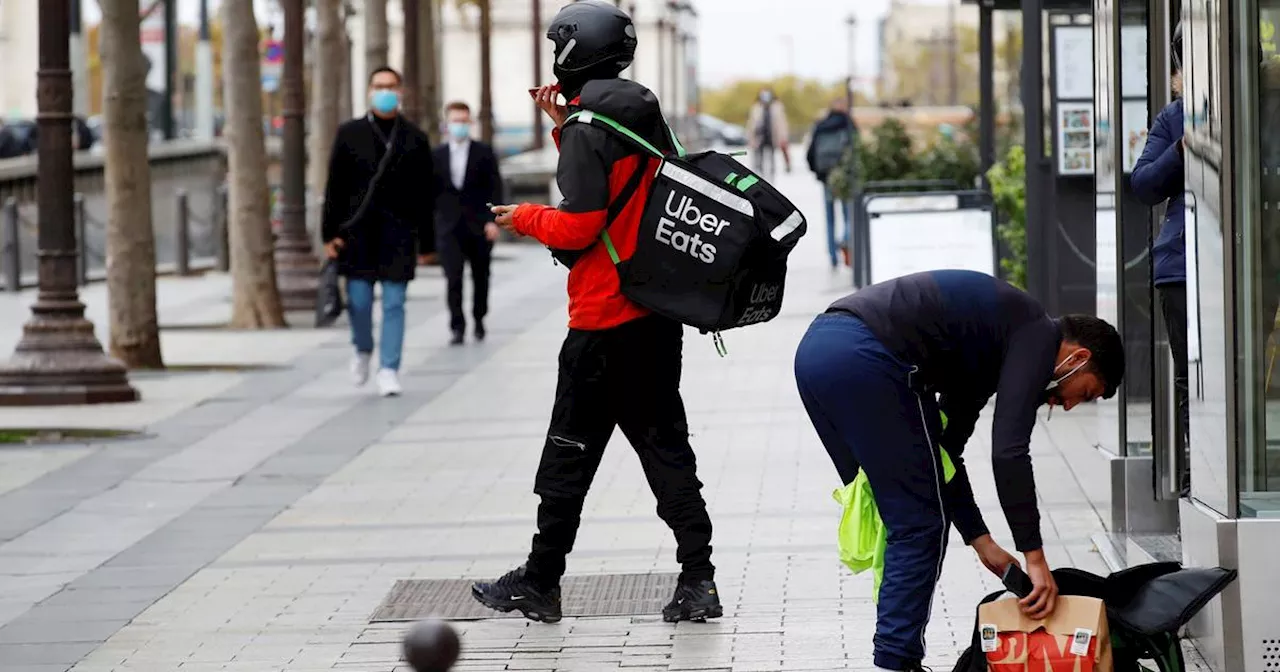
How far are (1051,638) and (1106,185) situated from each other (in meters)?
3.10

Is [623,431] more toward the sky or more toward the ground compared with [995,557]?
more toward the sky

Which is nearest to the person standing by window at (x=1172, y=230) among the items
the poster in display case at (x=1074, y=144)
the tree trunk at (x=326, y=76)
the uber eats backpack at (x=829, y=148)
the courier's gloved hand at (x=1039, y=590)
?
the courier's gloved hand at (x=1039, y=590)

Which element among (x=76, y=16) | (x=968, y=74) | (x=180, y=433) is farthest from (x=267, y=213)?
(x=968, y=74)

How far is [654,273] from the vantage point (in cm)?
637

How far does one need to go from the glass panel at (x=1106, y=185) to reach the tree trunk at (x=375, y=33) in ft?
49.3

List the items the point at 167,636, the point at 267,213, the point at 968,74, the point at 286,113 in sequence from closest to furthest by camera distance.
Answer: the point at 167,636
the point at 267,213
the point at 286,113
the point at 968,74

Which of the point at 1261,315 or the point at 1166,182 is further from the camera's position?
the point at 1166,182

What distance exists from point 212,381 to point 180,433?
8.14 ft

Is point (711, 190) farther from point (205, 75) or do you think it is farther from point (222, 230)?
point (205, 75)

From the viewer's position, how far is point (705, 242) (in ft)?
20.6

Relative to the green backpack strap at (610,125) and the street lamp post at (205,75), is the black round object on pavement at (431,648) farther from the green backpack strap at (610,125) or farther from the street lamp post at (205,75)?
the street lamp post at (205,75)

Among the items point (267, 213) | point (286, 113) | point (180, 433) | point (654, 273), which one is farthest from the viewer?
point (286, 113)

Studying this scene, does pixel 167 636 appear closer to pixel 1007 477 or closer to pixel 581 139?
pixel 581 139

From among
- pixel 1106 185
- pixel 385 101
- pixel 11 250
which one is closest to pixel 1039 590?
pixel 1106 185
